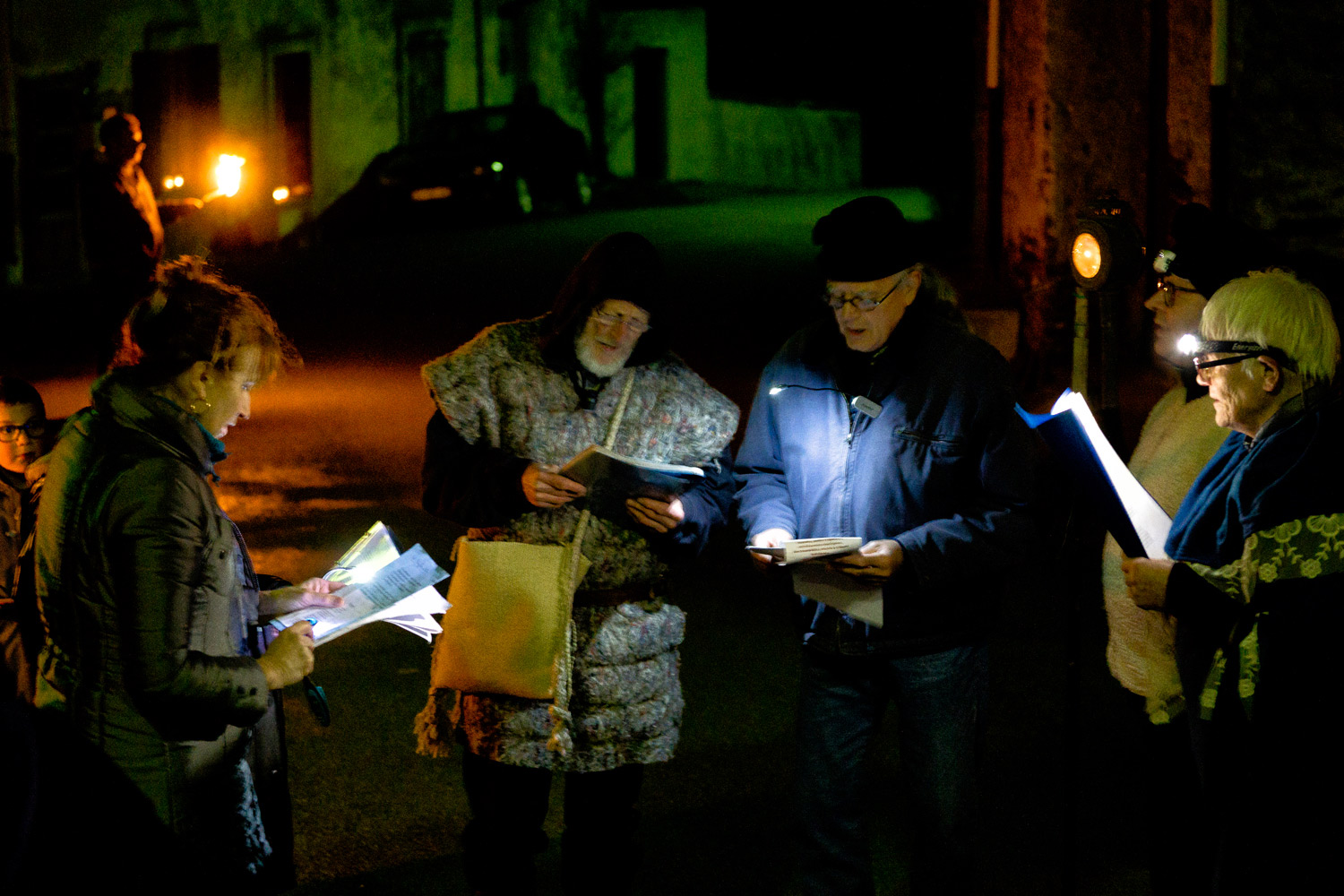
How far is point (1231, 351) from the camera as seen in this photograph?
2.94 metres

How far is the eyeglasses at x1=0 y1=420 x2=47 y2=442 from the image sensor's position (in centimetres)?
377

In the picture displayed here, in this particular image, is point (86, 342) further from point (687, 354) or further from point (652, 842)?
point (652, 842)

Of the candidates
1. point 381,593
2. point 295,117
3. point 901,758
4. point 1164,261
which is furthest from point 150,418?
point 295,117

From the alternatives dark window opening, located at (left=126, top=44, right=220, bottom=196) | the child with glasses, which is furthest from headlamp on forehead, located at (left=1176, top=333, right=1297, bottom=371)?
dark window opening, located at (left=126, top=44, right=220, bottom=196)

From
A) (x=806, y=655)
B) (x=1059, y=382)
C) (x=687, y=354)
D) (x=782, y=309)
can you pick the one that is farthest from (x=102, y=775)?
(x=782, y=309)

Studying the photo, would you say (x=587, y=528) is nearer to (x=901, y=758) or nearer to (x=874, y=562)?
(x=874, y=562)

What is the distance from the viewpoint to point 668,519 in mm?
3295

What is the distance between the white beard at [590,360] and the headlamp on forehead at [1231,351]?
1365 millimetres

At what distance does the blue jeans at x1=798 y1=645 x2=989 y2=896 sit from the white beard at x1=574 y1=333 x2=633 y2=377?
0.89 meters

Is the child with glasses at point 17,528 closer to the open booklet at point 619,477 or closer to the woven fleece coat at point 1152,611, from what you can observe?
the open booklet at point 619,477

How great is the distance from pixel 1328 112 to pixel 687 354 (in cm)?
641

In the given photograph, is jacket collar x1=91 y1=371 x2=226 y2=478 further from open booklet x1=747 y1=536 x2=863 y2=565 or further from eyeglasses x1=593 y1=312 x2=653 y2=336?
open booklet x1=747 y1=536 x2=863 y2=565

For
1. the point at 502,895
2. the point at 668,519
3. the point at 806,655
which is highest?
the point at 668,519

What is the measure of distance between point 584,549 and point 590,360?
0.48m
